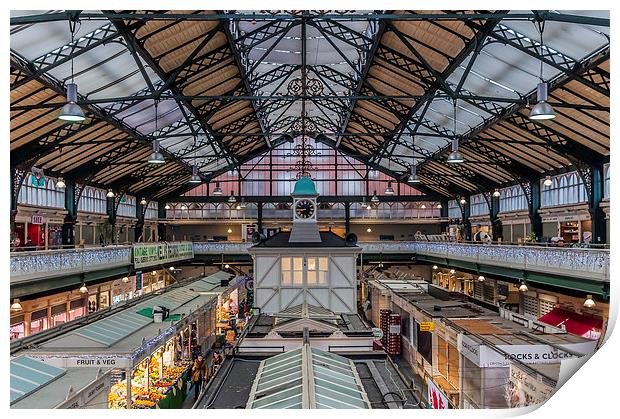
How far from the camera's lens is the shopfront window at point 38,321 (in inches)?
859

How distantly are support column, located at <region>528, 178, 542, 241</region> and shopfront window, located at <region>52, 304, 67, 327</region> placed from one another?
2396 centimetres

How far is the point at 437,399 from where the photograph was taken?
37.2ft

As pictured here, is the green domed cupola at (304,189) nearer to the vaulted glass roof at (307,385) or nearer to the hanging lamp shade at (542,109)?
the hanging lamp shade at (542,109)

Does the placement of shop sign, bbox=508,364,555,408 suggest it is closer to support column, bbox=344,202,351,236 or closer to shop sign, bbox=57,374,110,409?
shop sign, bbox=57,374,110,409

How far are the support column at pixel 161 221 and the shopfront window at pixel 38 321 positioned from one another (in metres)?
23.5

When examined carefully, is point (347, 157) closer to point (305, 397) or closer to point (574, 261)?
point (574, 261)

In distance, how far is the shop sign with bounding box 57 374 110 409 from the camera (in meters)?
7.89

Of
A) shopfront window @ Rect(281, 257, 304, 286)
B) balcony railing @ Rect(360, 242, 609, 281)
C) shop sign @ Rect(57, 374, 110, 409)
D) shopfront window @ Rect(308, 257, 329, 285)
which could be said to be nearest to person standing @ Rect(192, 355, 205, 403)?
shopfront window @ Rect(281, 257, 304, 286)

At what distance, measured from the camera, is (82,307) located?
2730cm

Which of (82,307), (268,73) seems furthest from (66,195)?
(268,73)

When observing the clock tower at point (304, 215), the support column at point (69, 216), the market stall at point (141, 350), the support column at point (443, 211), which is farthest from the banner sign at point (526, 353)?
the support column at point (443, 211)

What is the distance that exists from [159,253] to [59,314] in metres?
7.32

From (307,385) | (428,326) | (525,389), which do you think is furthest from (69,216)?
(525,389)

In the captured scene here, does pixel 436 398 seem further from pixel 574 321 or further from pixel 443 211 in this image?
pixel 443 211
